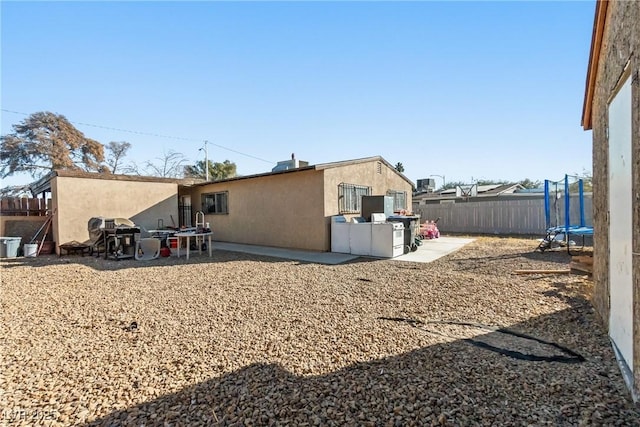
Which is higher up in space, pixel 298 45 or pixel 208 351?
pixel 298 45

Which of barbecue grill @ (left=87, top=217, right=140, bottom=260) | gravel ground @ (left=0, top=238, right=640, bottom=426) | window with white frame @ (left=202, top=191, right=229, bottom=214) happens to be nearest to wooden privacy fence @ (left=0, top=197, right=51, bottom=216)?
barbecue grill @ (left=87, top=217, right=140, bottom=260)

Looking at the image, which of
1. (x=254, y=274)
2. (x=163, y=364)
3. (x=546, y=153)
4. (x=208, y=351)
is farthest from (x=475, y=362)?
(x=546, y=153)

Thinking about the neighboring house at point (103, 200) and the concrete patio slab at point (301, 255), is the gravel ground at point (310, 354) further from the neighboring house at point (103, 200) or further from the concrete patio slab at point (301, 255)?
the neighboring house at point (103, 200)

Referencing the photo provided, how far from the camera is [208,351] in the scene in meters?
3.22

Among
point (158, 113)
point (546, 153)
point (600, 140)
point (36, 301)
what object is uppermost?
point (158, 113)

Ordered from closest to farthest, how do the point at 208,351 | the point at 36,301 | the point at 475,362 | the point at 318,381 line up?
1. the point at 318,381
2. the point at 475,362
3. the point at 208,351
4. the point at 36,301

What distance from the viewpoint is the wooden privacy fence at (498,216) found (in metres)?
14.3

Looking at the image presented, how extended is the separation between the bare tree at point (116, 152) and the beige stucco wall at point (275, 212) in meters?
19.1

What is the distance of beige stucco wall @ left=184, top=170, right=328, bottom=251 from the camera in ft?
35.0

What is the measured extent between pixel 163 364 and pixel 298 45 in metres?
9.54

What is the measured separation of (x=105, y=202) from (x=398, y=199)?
12421 millimetres

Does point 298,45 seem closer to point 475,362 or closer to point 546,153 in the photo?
point 475,362

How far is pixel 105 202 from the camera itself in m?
11.8

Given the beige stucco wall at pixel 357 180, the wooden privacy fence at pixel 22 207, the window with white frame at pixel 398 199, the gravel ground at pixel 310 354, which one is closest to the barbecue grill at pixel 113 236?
the wooden privacy fence at pixel 22 207
